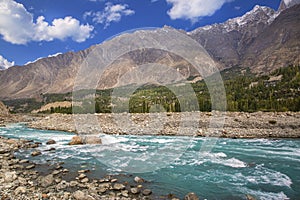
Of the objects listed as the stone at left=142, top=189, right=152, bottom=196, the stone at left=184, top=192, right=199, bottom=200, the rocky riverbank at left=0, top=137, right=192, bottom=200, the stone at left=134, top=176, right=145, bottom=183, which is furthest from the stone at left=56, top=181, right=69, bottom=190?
the stone at left=184, top=192, right=199, bottom=200

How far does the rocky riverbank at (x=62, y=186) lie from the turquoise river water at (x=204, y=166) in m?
0.85

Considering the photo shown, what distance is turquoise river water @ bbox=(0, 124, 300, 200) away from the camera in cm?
950

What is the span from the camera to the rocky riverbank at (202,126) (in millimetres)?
25641

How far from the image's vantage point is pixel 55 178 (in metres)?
10.4

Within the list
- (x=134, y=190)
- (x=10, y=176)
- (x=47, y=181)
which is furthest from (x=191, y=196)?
(x=10, y=176)

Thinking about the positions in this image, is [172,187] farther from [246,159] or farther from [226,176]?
[246,159]

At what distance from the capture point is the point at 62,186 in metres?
9.35

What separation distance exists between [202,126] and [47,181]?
72.8 feet

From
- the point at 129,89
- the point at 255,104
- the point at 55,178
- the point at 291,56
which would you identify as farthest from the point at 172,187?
the point at 291,56

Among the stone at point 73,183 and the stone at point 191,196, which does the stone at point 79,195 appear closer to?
the stone at point 73,183

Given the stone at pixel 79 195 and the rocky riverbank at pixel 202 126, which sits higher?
the rocky riverbank at pixel 202 126

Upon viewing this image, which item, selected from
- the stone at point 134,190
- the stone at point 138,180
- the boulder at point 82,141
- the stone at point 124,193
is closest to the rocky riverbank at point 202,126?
the boulder at point 82,141

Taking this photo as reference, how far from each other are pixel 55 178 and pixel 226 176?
8.04 meters

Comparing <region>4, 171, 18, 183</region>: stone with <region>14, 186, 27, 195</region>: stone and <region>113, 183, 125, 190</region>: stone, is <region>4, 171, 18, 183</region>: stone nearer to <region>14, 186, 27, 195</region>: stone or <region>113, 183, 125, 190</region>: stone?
<region>14, 186, 27, 195</region>: stone
